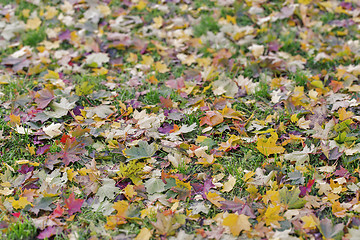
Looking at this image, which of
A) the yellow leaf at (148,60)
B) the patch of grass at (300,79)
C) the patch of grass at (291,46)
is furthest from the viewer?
the patch of grass at (291,46)

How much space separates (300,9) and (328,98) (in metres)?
1.53

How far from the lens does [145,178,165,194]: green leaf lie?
2.21 meters

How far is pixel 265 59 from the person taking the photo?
330 centimetres

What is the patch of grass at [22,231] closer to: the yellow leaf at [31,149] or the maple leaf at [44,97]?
the yellow leaf at [31,149]

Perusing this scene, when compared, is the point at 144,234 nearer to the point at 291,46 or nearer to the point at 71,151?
the point at 71,151

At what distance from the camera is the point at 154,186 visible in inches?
87.5

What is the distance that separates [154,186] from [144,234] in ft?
1.18

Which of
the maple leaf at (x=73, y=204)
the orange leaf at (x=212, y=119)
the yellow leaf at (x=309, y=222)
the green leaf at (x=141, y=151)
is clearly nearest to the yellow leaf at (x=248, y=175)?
the yellow leaf at (x=309, y=222)

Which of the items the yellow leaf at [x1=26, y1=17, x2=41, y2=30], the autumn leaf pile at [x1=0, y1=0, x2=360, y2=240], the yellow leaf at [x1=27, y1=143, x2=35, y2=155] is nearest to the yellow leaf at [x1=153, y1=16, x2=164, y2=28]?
the autumn leaf pile at [x1=0, y1=0, x2=360, y2=240]

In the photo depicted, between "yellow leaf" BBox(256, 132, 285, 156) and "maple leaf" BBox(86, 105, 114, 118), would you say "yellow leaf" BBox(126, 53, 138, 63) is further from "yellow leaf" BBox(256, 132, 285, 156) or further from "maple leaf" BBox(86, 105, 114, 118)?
"yellow leaf" BBox(256, 132, 285, 156)

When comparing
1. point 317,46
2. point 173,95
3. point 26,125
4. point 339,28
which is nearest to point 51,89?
point 26,125

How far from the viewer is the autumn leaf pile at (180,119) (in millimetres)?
2041

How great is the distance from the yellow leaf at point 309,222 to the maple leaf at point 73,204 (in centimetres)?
129

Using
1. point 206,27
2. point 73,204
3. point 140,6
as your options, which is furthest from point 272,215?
point 140,6
